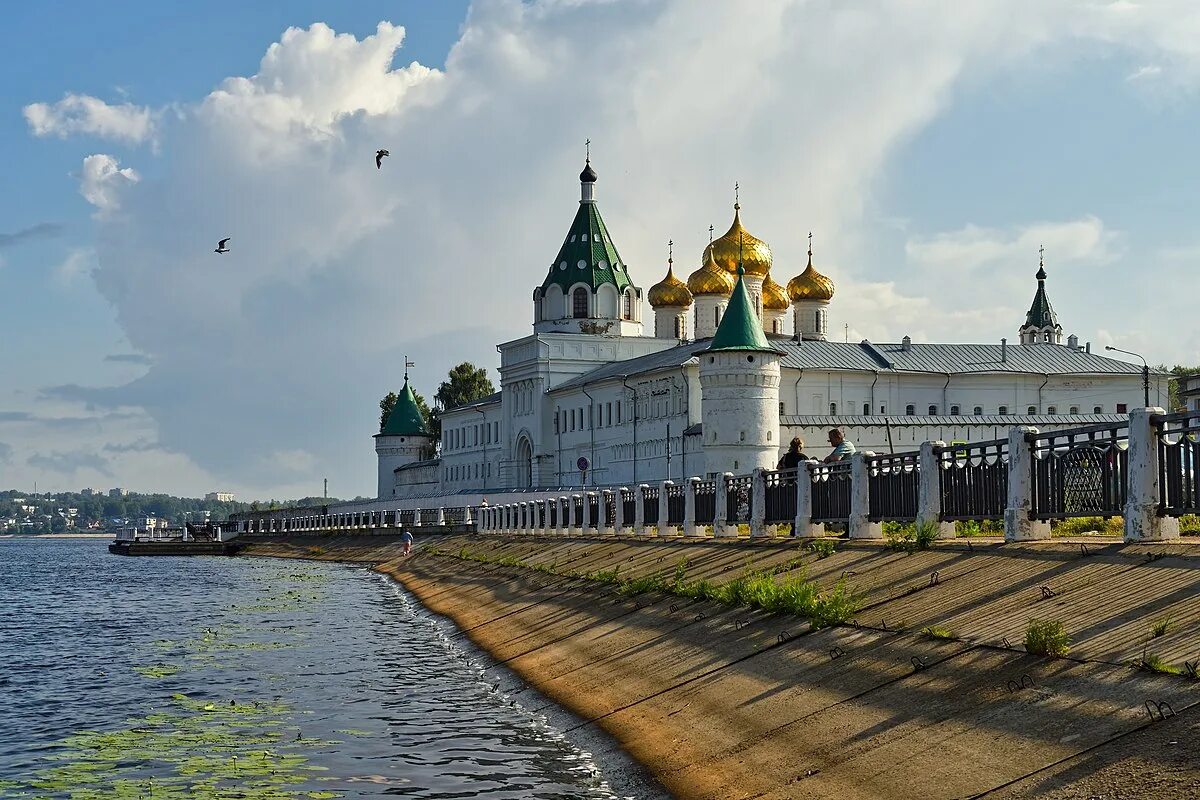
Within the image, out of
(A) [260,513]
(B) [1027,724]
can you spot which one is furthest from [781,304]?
(B) [1027,724]

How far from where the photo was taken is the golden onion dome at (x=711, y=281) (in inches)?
3942

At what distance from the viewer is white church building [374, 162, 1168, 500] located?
79625 mm

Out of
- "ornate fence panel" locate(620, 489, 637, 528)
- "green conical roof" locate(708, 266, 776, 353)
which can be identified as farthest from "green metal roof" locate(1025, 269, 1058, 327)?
"ornate fence panel" locate(620, 489, 637, 528)

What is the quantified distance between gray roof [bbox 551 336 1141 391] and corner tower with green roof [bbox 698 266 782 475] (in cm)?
768

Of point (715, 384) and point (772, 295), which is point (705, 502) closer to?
point (715, 384)

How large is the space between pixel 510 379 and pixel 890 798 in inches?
4090

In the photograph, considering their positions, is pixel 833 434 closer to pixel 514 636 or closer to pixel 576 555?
pixel 514 636

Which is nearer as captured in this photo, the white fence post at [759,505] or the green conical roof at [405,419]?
the white fence post at [759,505]

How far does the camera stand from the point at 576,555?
113 ft

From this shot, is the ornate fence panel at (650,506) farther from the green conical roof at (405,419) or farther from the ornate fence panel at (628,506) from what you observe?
the green conical roof at (405,419)

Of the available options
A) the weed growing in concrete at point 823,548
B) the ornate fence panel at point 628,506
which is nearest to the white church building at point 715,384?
the ornate fence panel at point 628,506

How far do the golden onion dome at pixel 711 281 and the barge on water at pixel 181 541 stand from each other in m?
34.3

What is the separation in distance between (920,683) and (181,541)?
337 feet

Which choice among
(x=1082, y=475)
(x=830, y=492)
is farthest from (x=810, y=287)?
(x=1082, y=475)
